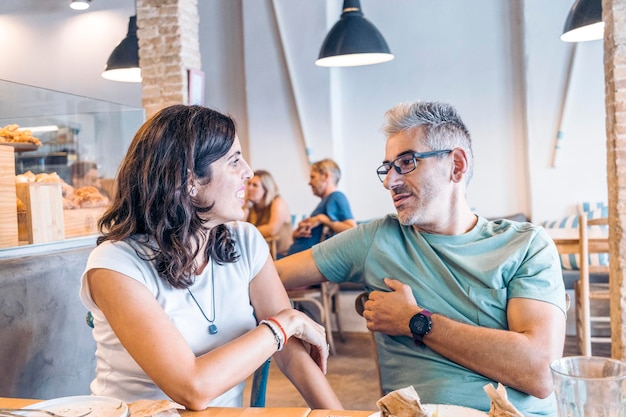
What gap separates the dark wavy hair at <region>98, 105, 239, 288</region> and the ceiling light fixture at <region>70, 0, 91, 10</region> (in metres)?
6.21

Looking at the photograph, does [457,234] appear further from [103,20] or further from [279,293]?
[103,20]

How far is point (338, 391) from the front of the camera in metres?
3.93

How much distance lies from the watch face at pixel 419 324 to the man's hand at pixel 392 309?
13 millimetres

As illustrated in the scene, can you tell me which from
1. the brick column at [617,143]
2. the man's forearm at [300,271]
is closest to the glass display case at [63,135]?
the man's forearm at [300,271]

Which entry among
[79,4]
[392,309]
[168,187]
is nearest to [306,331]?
[392,309]

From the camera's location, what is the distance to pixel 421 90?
6.31 m

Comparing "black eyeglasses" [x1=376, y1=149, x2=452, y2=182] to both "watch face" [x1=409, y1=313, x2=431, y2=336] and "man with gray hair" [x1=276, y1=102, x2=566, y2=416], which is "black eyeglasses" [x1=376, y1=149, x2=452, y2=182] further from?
"watch face" [x1=409, y1=313, x2=431, y2=336]

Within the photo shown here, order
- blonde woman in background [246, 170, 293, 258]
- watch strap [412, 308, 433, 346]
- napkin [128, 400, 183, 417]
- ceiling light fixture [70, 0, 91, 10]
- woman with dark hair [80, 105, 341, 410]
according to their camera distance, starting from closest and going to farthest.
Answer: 1. napkin [128, 400, 183, 417]
2. woman with dark hair [80, 105, 341, 410]
3. watch strap [412, 308, 433, 346]
4. blonde woman in background [246, 170, 293, 258]
5. ceiling light fixture [70, 0, 91, 10]

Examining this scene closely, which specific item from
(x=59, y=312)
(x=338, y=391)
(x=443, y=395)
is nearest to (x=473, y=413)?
(x=443, y=395)

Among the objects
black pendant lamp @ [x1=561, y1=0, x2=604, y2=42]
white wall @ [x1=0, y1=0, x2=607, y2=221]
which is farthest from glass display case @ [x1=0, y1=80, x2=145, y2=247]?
white wall @ [x1=0, y1=0, x2=607, y2=221]

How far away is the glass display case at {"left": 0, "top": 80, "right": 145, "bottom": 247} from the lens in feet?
8.36

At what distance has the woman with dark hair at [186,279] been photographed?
4.51 feet

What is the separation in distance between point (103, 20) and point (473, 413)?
24.6ft

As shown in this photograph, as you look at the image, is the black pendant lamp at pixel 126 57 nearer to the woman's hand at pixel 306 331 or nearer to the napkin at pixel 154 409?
the woman's hand at pixel 306 331
